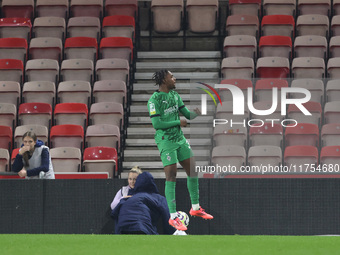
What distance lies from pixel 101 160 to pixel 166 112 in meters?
3.10

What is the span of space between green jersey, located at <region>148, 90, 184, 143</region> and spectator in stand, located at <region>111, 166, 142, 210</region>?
25.9 inches

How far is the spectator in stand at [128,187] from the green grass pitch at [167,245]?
173 centimetres

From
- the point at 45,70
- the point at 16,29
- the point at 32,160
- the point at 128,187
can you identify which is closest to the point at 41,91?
the point at 45,70

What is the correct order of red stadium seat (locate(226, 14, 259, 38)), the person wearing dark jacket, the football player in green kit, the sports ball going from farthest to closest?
red stadium seat (locate(226, 14, 259, 38)) → the sports ball → the person wearing dark jacket → the football player in green kit

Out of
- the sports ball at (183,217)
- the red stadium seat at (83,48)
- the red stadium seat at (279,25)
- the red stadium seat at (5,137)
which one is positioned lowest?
the sports ball at (183,217)

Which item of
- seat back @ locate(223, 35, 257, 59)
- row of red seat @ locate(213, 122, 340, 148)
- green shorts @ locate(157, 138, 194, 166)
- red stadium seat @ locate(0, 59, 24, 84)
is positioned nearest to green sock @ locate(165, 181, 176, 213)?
green shorts @ locate(157, 138, 194, 166)

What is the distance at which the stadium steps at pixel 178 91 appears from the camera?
9539 millimetres

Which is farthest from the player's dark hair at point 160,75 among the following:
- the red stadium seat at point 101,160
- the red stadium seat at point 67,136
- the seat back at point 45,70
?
the seat back at point 45,70

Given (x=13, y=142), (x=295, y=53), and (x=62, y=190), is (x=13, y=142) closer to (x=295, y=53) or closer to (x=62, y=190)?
(x=62, y=190)

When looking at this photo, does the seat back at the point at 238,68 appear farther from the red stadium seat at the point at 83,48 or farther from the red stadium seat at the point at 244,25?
the red stadium seat at the point at 83,48

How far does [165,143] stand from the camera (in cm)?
668

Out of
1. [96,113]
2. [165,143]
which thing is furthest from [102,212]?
[96,113]

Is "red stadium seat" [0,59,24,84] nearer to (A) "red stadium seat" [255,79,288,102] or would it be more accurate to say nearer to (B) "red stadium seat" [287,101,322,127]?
(A) "red stadium seat" [255,79,288,102]

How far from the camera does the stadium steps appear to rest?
9539 mm
